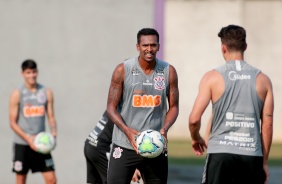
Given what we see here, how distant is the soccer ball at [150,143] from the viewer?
28.6 feet

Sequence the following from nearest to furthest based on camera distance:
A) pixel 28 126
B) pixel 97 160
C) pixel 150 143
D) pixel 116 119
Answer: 1. pixel 150 143
2. pixel 116 119
3. pixel 97 160
4. pixel 28 126

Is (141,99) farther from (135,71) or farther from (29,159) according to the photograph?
(29,159)

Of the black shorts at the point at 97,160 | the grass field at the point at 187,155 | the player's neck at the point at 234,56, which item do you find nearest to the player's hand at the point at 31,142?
the black shorts at the point at 97,160

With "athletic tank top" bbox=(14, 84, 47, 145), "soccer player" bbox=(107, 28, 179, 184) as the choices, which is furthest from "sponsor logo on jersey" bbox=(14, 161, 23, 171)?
"soccer player" bbox=(107, 28, 179, 184)

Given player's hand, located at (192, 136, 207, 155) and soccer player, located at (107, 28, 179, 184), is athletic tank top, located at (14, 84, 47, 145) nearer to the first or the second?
soccer player, located at (107, 28, 179, 184)

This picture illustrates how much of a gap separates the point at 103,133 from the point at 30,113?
8.54 ft

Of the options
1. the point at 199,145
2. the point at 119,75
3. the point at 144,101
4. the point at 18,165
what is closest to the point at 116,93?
the point at 119,75

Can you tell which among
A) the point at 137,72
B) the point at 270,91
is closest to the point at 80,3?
the point at 137,72

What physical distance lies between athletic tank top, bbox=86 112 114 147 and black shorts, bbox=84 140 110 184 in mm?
47

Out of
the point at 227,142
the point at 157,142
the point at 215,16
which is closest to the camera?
the point at 227,142

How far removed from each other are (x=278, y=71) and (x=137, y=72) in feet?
84.0

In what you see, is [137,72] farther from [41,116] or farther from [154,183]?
[41,116]

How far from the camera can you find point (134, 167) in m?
9.19

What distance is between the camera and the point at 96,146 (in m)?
10.6
